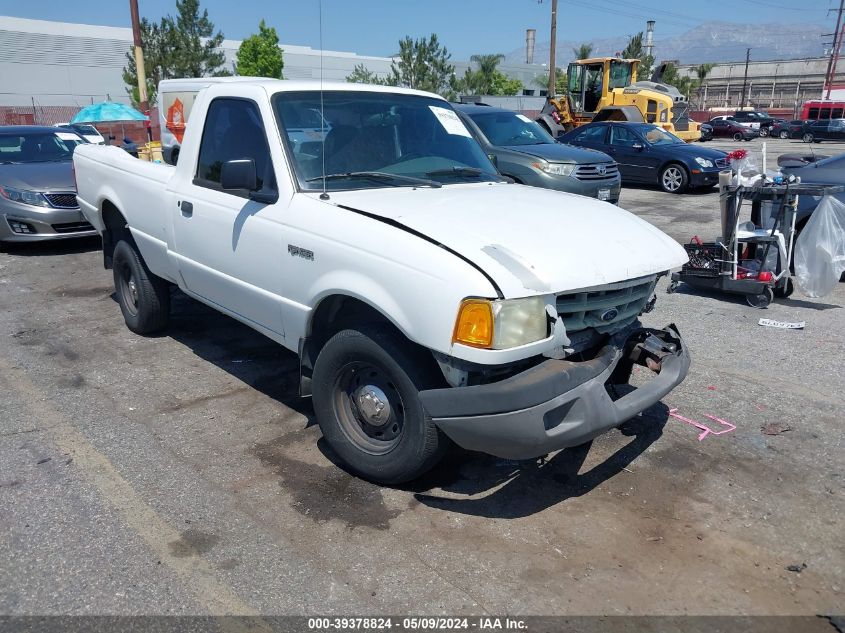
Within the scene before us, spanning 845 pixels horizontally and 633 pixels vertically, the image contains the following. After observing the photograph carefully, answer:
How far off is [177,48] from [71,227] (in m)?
28.3

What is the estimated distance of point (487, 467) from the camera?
397 cm

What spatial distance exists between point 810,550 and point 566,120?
24.5 metres

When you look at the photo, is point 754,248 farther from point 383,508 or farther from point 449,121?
point 383,508

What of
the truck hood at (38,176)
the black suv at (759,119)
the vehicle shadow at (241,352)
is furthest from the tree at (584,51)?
the vehicle shadow at (241,352)

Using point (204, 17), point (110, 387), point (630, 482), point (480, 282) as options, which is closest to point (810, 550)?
point (630, 482)

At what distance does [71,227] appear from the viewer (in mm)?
9578

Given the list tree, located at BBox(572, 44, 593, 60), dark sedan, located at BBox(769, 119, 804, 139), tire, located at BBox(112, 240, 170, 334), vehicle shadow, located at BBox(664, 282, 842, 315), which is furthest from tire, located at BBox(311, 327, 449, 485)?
tree, located at BBox(572, 44, 593, 60)

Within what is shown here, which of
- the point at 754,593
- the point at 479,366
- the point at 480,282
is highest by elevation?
the point at 480,282

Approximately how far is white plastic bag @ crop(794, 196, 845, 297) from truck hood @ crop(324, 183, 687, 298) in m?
3.53

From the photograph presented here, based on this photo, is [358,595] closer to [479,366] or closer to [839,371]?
[479,366]

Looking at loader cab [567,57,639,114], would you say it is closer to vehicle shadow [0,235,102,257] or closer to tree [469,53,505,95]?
vehicle shadow [0,235,102,257]

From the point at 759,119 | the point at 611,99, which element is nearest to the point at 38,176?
the point at 611,99

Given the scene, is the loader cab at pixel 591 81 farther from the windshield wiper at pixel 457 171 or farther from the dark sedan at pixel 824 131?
the windshield wiper at pixel 457 171

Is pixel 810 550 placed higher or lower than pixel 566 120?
lower
